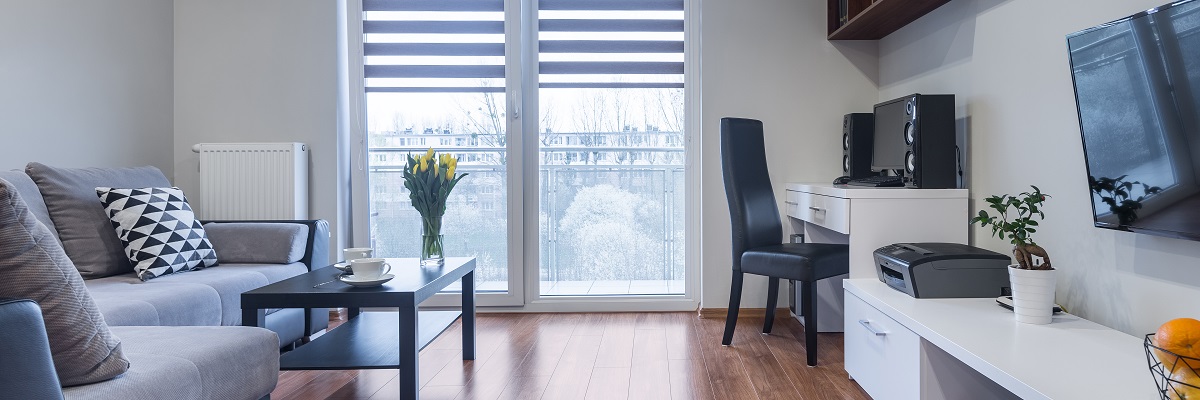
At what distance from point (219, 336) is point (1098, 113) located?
2280 millimetres

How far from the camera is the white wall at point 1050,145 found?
1.83 m

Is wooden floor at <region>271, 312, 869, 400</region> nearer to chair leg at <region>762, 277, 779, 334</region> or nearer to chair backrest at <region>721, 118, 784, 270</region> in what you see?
chair leg at <region>762, 277, 779, 334</region>

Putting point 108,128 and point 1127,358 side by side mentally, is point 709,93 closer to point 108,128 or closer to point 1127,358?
point 1127,358

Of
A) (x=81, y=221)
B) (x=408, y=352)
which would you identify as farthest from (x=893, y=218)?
(x=81, y=221)

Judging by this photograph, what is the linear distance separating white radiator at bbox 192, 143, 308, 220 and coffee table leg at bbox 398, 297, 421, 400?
1.94 meters

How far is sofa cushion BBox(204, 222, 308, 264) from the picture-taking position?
10.1 feet

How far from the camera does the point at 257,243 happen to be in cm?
309

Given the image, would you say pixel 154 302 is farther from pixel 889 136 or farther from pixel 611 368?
pixel 889 136

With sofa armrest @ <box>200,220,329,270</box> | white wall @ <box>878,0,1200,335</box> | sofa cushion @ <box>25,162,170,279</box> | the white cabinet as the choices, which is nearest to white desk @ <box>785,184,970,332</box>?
the white cabinet

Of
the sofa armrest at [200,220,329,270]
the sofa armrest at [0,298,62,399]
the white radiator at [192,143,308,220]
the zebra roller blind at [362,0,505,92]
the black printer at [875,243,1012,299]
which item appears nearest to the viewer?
the sofa armrest at [0,298,62,399]

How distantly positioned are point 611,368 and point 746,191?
1.04 m

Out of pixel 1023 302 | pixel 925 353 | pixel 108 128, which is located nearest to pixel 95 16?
pixel 108 128

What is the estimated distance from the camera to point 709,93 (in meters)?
3.81

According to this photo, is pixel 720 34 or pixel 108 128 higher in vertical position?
pixel 720 34
